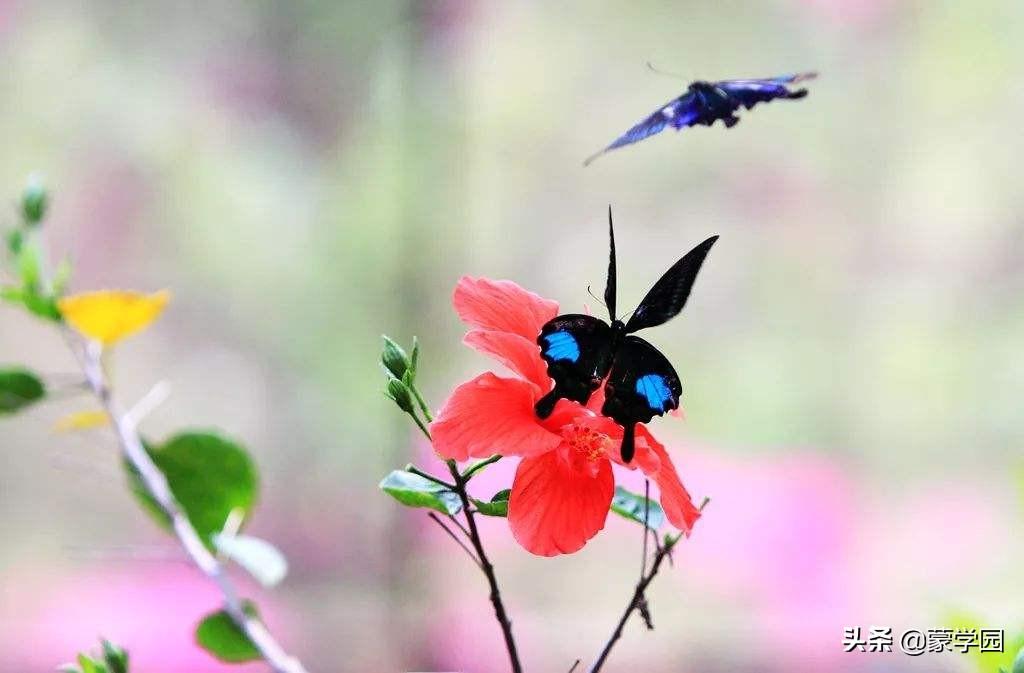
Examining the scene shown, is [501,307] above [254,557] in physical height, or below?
above

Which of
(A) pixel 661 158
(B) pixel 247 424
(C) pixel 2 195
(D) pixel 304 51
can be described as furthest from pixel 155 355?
(A) pixel 661 158

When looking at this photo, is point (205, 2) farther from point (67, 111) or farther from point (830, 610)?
point (830, 610)

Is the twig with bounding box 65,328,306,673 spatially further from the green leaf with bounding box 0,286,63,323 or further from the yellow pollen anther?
the yellow pollen anther

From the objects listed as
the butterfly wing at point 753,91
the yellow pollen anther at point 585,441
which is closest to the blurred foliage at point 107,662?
the yellow pollen anther at point 585,441

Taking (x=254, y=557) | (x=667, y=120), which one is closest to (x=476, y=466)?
(x=667, y=120)

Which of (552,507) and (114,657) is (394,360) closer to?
(552,507)
